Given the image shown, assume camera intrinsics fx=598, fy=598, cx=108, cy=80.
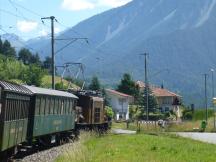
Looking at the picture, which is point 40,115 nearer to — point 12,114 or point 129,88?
point 12,114

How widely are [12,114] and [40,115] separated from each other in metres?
6.66

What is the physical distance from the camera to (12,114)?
64.1 ft

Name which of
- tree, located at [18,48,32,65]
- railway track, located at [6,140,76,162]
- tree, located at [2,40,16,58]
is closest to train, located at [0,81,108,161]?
railway track, located at [6,140,76,162]

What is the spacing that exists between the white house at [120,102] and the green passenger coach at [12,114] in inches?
4324

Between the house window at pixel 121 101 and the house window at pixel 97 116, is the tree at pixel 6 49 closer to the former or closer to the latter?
the house window at pixel 121 101

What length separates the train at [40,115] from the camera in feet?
61.9

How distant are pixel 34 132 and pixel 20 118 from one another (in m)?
3.81

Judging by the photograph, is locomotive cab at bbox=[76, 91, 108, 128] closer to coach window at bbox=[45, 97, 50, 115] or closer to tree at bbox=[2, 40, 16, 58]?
coach window at bbox=[45, 97, 50, 115]

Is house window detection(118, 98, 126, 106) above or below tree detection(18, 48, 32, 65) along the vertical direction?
below

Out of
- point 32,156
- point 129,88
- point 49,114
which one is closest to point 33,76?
point 129,88

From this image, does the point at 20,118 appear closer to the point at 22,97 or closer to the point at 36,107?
the point at 22,97

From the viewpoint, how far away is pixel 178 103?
173 m

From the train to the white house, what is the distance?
289 feet

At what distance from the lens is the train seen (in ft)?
61.9
